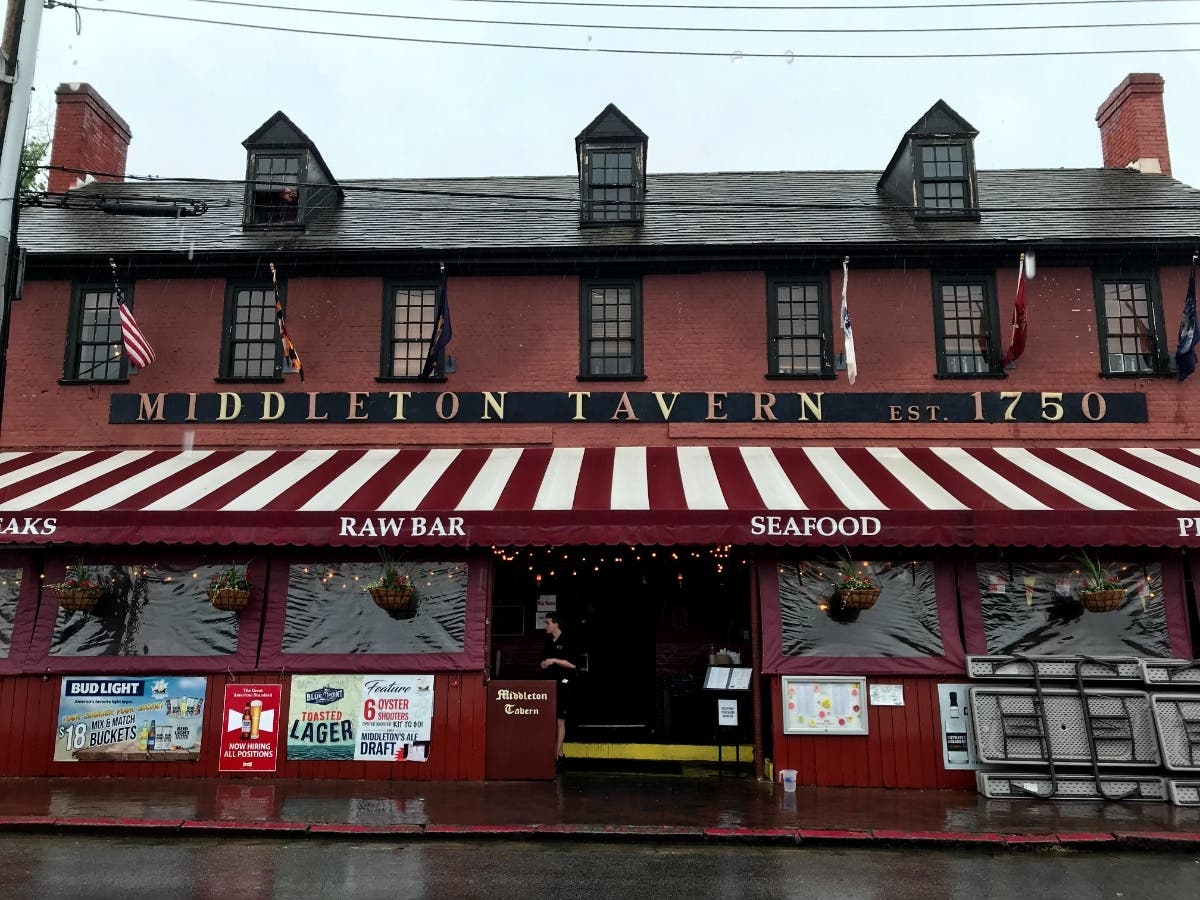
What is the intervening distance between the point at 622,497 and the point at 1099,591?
5.66 m

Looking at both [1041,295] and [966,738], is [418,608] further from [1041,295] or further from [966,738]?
[1041,295]

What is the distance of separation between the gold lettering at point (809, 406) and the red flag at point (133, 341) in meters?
9.64

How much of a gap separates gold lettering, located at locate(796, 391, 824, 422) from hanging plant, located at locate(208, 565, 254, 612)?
812cm

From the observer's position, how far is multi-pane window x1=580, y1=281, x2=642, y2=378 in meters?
15.1

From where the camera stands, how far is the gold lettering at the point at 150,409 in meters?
14.9

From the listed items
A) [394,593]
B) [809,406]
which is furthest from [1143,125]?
[394,593]

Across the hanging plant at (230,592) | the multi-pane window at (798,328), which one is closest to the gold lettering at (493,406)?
the multi-pane window at (798,328)

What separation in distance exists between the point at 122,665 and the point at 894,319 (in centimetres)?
1174

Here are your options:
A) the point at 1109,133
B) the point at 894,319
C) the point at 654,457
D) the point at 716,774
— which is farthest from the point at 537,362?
the point at 1109,133

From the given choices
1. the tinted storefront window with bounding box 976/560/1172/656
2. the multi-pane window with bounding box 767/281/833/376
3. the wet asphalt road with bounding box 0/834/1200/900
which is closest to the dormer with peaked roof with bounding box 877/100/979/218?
the multi-pane window with bounding box 767/281/833/376

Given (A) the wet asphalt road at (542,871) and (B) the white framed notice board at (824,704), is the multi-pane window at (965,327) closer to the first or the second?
(B) the white framed notice board at (824,704)

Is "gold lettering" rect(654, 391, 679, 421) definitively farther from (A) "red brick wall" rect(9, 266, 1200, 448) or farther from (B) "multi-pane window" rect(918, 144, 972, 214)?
(B) "multi-pane window" rect(918, 144, 972, 214)

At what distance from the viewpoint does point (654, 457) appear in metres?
14.0

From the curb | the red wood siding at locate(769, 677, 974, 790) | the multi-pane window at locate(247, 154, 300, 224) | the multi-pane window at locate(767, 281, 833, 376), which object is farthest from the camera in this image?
the multi-pane window at locate(247, 154, 300, 224)
